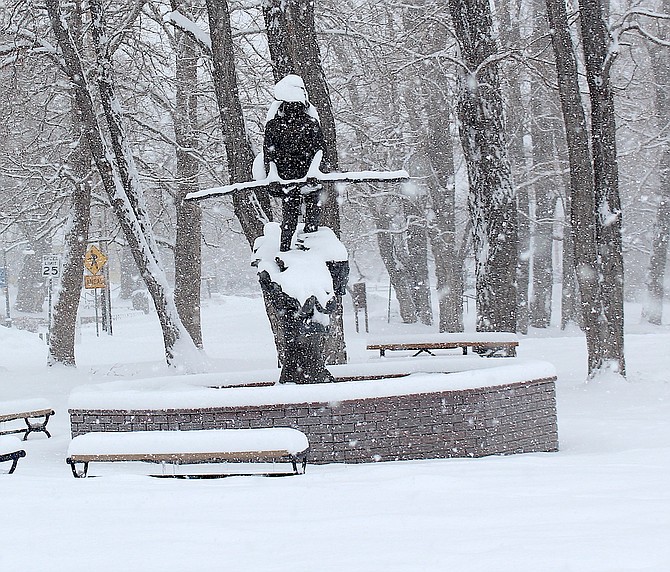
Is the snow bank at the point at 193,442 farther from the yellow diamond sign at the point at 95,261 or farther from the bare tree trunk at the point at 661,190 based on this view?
the bare tree trunk at the point at 661,190

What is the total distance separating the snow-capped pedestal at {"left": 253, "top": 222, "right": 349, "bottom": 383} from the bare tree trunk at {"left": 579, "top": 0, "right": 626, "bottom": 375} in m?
5.57

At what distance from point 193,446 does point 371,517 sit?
2.34 meters

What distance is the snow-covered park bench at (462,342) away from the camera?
1258 centimetres

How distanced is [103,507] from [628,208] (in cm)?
3724

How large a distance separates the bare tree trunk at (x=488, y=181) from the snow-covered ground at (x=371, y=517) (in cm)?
417

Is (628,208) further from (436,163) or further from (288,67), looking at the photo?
(288,67)

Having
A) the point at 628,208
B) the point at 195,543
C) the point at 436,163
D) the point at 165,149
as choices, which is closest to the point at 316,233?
the point at 195,543

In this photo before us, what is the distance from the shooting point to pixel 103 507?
5.94 m

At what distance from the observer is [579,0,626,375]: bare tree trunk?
13.5 m

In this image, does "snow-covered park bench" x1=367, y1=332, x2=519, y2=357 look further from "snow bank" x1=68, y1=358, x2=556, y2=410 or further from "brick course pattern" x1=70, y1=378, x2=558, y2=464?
"brick course pattern" x1=70, y1=378, x2=558, y2=464

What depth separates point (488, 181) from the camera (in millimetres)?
13336

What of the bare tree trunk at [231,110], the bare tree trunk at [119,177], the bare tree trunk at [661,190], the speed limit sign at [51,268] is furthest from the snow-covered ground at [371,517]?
the bare tree trunk at [661,190]

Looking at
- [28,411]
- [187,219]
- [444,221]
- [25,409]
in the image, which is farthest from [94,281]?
[28,411]

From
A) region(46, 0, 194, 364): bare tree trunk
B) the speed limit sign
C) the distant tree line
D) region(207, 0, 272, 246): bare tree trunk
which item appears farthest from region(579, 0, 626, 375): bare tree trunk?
the speed limit sign
